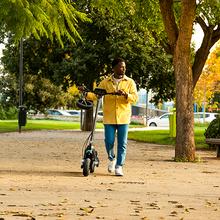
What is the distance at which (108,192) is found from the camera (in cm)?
883

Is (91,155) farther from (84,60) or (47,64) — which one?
(47,64)

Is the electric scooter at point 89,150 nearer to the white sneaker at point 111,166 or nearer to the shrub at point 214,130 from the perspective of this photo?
the white sneaker at point 111,166

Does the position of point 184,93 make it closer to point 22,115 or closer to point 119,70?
point 119,70

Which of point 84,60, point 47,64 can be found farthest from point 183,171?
point 47,64

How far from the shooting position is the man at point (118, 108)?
36.4 ft

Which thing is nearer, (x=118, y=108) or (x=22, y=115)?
(x=118, y=108)

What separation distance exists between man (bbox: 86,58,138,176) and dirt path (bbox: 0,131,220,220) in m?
0.49

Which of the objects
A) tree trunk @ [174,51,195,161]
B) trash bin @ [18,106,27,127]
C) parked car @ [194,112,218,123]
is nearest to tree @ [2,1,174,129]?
trash bin @ [18,106,27,127]

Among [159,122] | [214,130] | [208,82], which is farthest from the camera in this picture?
[159,122]

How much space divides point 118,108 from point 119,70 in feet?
1.92

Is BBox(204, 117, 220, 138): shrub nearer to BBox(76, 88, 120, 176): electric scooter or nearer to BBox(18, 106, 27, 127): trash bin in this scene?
BBox(76, 88, 120, 176): electric scooter

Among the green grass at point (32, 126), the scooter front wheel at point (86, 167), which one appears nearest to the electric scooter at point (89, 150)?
the scooter front wheel at point (86, 167)

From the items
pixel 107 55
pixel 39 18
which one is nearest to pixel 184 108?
pixel 39 18

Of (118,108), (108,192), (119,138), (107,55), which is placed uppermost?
(107,55)
